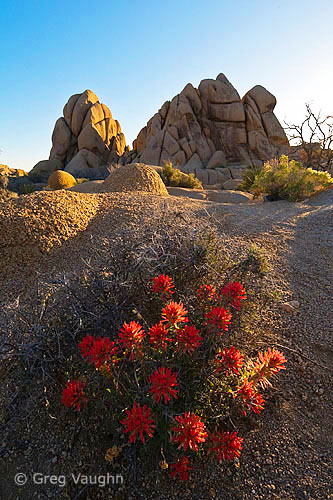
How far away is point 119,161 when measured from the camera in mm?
36375

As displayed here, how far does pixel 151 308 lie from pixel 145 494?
1.17m

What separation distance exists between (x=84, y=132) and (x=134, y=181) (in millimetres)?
31610

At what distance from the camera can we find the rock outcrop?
3522 cm

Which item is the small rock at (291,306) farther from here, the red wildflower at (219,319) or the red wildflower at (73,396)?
the red wildflower at (73,396)

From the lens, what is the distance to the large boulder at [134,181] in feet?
25.7

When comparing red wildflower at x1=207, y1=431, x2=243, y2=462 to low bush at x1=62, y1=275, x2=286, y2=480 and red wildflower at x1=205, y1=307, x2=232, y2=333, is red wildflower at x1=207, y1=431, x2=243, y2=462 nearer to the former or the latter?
low bush at x1=62, y1=275, x2=286, y2=480

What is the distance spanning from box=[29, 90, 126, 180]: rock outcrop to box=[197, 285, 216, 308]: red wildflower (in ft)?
112

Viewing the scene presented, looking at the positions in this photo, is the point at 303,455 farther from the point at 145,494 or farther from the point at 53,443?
the point at 53,443

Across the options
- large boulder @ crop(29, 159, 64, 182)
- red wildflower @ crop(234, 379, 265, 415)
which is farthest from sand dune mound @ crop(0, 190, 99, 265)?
large boulder @ crop(29, 159, 64, 182)

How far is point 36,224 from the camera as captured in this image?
442cm

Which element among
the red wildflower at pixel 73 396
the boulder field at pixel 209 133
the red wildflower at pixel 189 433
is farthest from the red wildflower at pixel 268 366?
the boulder field at pixel 209 133

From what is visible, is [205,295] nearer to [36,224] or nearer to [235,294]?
[235,294]

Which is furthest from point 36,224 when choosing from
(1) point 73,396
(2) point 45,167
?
(2) point 45,167

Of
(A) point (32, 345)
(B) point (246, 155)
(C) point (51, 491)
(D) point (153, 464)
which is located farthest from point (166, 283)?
(B) point (246, 155)
